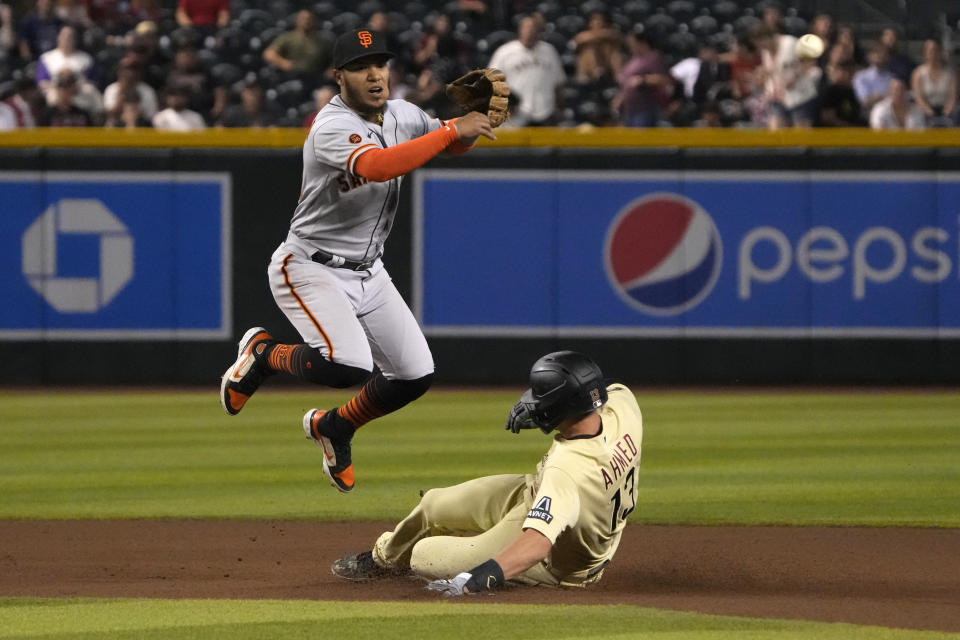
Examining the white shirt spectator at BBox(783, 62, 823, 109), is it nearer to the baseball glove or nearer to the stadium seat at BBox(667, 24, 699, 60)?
the stadium seat at BBox(667, 24, 699, 60)

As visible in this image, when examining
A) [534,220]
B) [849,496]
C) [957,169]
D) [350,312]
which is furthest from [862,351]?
[350,312]

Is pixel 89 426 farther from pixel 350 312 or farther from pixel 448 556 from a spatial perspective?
pixel 448 556

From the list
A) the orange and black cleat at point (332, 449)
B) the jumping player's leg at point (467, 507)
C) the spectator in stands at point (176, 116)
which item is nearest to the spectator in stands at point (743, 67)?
the spectator in stands at point (176, 116)

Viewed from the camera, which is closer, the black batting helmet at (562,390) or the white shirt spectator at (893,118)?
the black batting helmet at (562,390)

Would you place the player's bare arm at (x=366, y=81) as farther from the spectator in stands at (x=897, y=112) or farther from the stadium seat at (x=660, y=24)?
the stadium seat at (x=660, y=24)

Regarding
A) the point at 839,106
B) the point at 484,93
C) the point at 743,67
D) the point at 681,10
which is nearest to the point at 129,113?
the point at 743,67
